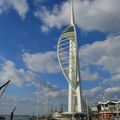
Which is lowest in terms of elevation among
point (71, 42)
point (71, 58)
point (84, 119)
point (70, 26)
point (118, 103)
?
point (84, 119)

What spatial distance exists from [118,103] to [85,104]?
124 ft

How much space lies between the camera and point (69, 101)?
146 metres

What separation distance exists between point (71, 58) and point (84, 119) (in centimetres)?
3206

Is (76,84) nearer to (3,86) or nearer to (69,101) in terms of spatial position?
(69,101)

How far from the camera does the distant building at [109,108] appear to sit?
17426 cm

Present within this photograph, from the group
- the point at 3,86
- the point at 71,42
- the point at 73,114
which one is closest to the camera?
the point at 3,86

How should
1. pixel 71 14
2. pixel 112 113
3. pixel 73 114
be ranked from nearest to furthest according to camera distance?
1. pixel 73 114
2. pixel 71 14
3. pixel 112 113

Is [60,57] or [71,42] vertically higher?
[71,42]

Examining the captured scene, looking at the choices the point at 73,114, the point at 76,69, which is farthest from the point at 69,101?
the point at 76,69

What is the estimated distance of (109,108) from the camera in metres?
185

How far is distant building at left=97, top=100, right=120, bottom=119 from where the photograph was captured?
174262mm

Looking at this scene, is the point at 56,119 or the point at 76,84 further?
the point at 56,119

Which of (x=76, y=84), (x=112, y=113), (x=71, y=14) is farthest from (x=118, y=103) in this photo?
(x=71, y=14)

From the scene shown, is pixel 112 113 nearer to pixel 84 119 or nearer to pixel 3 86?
pixel 84 119
